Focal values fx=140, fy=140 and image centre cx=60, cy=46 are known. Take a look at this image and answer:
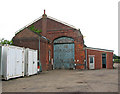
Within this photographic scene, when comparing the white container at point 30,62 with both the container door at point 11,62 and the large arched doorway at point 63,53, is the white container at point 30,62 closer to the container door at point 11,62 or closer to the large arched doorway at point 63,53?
the container door at point 11,62

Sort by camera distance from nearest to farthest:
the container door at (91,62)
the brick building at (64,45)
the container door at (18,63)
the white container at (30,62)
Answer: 1. the container door at (18,63)
2. the white container at (30,62)
3. the brick building at (64,45)
4. the container door at (91,62)

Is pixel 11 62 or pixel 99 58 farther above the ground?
pixel 11 62

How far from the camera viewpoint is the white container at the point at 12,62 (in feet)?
31.1

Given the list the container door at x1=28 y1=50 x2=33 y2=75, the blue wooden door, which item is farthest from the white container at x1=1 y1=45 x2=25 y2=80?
the blue wooden door

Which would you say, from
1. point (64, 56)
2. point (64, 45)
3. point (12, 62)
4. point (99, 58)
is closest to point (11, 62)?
point (12, 62)

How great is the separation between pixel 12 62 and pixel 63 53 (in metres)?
12.8

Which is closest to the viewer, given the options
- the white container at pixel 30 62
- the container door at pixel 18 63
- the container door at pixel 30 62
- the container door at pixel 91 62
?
the container door at pixel 18 63

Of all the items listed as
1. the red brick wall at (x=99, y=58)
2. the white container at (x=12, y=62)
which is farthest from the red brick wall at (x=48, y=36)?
the white container at (x=12, y=62)

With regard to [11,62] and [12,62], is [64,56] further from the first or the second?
[11,62]

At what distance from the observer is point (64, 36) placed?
2236cm

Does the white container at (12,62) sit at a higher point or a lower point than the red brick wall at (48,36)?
lower

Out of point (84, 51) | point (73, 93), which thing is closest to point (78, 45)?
point (84, 51)

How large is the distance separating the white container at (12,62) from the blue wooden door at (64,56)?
37.1ft

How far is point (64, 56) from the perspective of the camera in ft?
72.9
